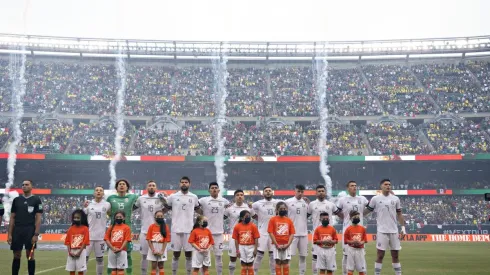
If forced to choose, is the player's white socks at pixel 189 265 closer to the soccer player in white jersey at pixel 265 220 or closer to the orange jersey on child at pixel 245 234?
the orange jersey on child at pixel 245 234

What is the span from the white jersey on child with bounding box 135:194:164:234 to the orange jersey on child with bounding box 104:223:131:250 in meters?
1.52

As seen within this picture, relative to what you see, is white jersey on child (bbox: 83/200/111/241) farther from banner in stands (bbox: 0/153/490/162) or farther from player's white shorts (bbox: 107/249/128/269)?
banner in stands (bbox: 0/153/490/162)

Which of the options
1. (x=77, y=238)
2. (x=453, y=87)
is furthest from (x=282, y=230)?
(x=453, y=87)

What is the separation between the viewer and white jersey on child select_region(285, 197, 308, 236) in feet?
52.0

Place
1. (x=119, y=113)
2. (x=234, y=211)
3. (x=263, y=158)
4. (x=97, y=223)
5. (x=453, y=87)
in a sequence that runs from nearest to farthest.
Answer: (x=97, y=223), (x=234, y=211), (x=263, y=158), (x=119, y=113), (x=453, y=87)

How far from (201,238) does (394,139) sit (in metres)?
45.1

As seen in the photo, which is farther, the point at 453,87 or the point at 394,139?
the point at 453,87

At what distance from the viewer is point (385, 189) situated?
15.4 meters

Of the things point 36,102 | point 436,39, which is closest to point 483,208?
point 436,39

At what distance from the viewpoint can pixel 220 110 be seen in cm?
6072

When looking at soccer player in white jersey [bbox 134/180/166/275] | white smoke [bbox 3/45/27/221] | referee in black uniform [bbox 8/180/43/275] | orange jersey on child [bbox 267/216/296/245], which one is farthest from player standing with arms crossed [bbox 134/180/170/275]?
white smoke [bbox 3/45/27/221]

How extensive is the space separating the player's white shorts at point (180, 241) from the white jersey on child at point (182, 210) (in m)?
0.12

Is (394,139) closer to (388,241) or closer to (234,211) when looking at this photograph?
(388,241)

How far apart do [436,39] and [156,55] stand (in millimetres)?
37013
